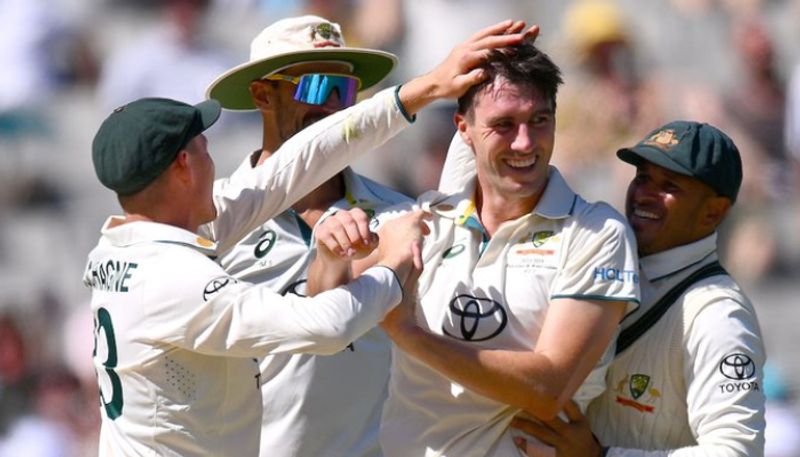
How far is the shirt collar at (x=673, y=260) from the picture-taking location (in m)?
3.97

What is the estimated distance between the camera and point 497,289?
3773 mm

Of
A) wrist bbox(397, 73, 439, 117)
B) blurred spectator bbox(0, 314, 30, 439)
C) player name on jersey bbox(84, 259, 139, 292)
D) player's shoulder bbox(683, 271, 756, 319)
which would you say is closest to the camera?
player name on jersey bbox(84, 259, 139, 292)

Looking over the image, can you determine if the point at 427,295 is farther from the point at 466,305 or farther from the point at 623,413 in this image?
the point at 623,413

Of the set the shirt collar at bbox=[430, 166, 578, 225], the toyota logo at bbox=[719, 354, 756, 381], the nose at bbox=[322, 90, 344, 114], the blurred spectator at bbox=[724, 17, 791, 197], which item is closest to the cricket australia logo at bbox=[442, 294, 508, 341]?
the shirt collar at bbox=[430, 166, 578, 225]

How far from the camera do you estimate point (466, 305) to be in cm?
379

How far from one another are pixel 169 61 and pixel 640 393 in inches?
204

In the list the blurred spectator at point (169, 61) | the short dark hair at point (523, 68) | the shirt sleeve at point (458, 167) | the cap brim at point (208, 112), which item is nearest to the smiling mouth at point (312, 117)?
the shirt sleeve at point (458, 167)

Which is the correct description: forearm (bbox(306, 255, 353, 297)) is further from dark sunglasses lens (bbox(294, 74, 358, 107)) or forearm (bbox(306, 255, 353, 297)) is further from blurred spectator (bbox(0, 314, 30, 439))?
blurred spectator (bbox(0, 314, 30, 439))

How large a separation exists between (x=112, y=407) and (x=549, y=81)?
1.38 meters

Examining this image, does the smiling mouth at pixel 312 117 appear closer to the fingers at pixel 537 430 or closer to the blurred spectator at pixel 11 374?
the fingers at pixel 537 430

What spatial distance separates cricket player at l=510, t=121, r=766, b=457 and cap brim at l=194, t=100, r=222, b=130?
43.7 inches

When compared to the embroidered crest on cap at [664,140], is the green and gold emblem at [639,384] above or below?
below

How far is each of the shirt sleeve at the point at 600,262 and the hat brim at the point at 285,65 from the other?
4.19 feet

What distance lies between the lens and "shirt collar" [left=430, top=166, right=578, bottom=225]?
3.82 m
